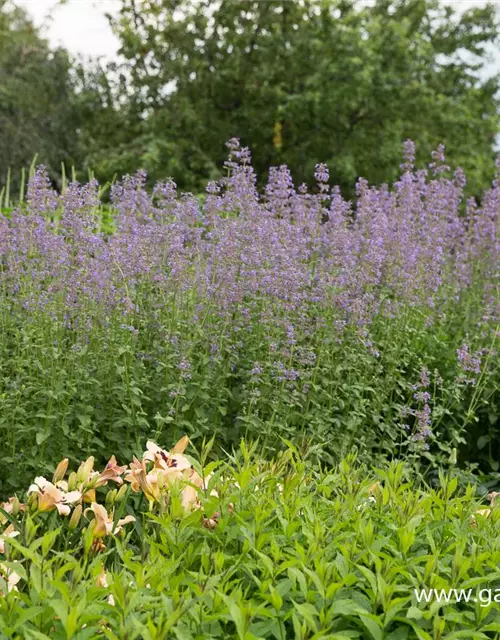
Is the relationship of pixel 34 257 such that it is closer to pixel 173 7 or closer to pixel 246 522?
pixel 246 522

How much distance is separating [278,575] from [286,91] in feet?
65.0

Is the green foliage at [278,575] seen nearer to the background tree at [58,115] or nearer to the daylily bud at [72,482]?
the daylily bud at [72,482]

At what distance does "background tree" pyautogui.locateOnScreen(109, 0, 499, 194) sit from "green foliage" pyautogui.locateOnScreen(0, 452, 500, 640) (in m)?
17.1

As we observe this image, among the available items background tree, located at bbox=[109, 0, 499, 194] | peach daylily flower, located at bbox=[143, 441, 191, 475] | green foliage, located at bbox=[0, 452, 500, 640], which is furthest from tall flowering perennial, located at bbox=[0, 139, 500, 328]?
background tree, located at bbox=[109, 0, 499, 194]

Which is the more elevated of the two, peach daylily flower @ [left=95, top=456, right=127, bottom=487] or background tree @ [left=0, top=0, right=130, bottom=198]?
background tree @ [left=0, top=0, right=130, bottom=198]

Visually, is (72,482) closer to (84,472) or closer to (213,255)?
(84,472)

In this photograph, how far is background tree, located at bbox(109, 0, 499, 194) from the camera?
65.3 ft

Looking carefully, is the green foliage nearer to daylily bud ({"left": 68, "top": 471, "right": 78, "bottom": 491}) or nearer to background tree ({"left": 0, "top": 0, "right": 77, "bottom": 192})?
daylily bud ({"left": 68, "top": 471, "right": 78, "bottom": 491})

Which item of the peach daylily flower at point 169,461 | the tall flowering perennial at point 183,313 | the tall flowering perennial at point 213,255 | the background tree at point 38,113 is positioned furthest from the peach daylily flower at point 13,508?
the background tree at point 38,113

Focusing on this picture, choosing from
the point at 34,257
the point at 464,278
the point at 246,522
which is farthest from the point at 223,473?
the point at 464,278

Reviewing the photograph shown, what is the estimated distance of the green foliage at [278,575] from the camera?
2.00 meters

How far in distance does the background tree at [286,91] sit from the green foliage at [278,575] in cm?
1708

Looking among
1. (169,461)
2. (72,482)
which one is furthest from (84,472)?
(169,461)

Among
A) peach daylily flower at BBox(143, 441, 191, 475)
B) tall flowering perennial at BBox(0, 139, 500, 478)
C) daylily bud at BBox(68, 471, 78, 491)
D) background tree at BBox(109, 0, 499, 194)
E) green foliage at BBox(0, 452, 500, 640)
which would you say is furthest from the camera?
background tree at BBox(109, 0, 499, 194)
